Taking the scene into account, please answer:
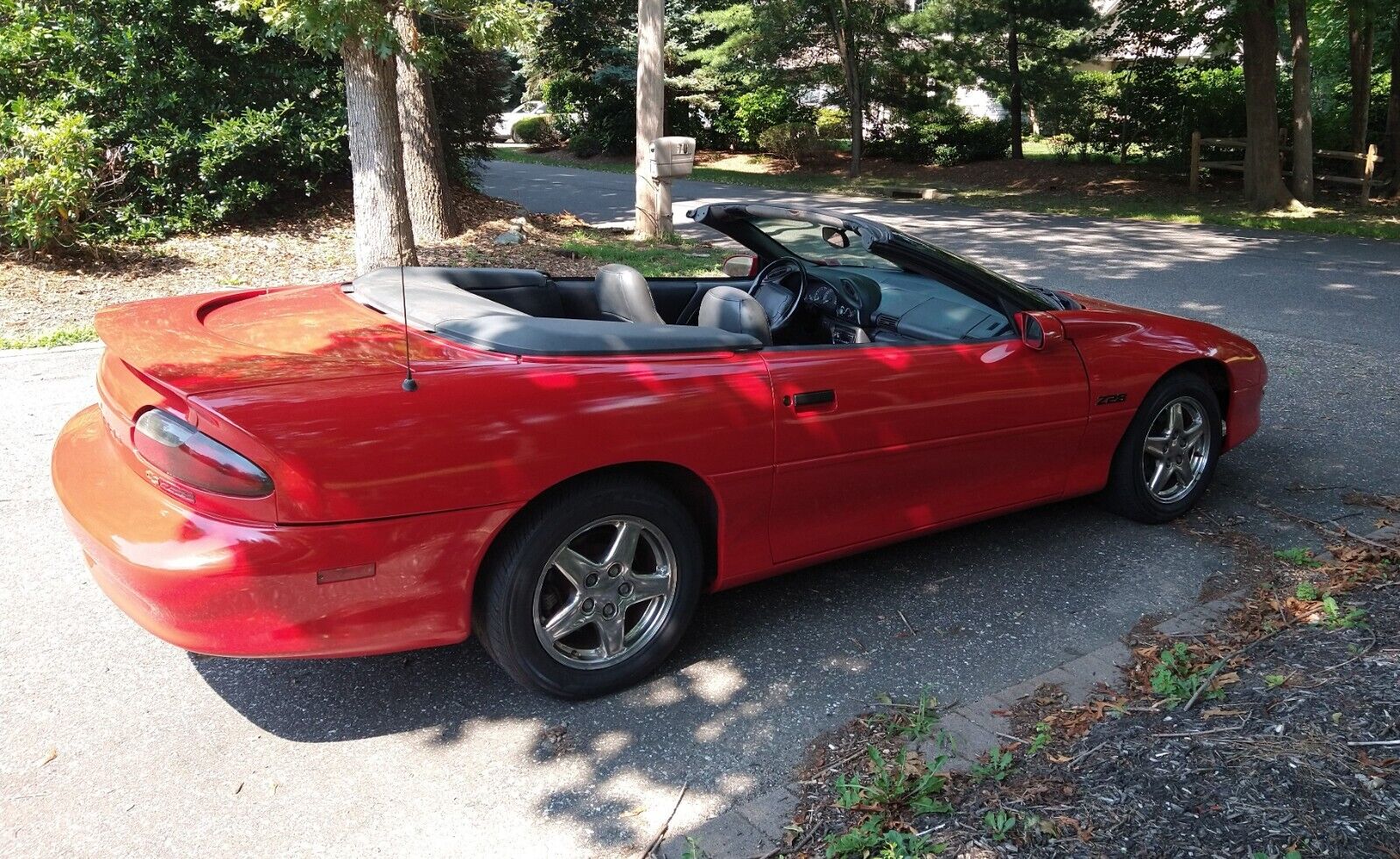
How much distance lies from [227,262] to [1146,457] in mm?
8798

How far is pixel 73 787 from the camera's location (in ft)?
9.36

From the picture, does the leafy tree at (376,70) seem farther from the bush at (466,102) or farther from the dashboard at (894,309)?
the dashboard at (894,309)

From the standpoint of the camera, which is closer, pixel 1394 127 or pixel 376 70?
pixel 376 70

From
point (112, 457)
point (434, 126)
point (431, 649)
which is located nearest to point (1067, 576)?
point (431, 649)

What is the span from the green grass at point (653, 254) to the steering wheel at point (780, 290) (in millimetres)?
5660

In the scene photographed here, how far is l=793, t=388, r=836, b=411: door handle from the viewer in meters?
3.45

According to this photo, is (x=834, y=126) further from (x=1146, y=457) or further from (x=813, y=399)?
(x=813, y=399)

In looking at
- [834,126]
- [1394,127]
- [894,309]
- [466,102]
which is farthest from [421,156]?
[834,126]

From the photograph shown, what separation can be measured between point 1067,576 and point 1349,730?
4.81 feet

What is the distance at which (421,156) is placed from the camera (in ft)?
38.8

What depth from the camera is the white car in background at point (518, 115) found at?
1439 inches

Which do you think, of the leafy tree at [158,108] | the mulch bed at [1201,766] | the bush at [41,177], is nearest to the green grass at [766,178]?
the leafy tree at [158,108]

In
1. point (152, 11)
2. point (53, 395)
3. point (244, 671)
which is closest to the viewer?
point (244, 671)

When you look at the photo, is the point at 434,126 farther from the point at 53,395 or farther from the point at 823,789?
the point at 823,789
